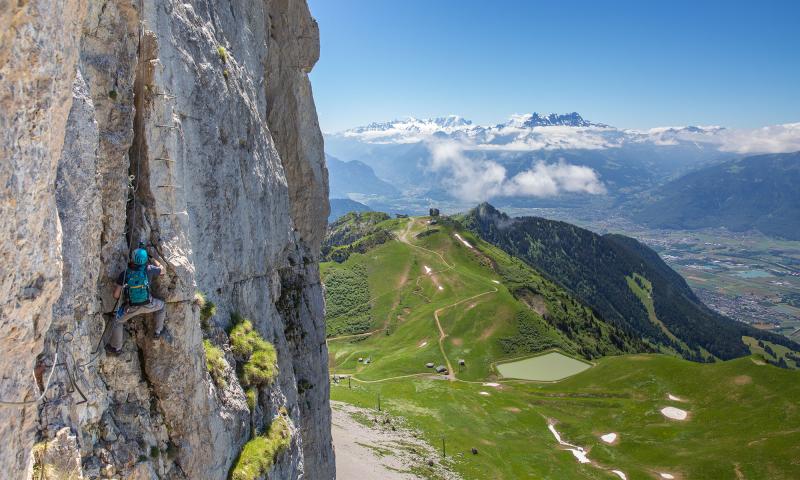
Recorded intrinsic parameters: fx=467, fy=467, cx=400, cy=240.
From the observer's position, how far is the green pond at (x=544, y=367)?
5556 inches

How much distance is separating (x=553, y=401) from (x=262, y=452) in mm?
109933

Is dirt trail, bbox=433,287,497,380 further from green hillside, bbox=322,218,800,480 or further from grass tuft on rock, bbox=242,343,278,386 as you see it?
grass tuft on rock, bbox=242,343,278,386

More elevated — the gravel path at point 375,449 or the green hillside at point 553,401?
the gravel path at point 375,449

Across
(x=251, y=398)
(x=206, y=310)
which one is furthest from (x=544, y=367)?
(x=206, y=310)

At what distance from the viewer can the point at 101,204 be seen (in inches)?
610

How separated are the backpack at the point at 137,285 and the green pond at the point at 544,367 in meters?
136

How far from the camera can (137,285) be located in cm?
1616

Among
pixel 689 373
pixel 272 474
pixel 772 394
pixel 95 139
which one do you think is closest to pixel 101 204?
pixel 95 139

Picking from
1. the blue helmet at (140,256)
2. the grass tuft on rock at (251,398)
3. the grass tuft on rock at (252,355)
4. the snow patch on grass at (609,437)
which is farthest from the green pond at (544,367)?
the blue helmet at (140,256)

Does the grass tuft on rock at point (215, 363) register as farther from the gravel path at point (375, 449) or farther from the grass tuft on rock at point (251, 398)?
the gravel path at point (375, 449)

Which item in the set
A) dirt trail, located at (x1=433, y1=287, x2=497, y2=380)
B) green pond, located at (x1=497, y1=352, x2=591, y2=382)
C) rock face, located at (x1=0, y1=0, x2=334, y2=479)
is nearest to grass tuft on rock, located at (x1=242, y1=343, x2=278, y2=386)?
rock face, located at (x1=0, y1=0, x2=334, y2=479)

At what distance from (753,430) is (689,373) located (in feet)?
102

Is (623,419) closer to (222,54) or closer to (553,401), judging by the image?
(553,401)

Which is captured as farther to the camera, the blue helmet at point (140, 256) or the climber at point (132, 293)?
the blue helmet at point (140, 256)
